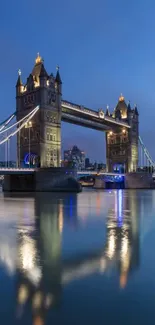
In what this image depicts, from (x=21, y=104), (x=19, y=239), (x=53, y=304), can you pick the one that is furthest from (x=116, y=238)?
(x=21, y=104)

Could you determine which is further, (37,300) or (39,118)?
(39,118)

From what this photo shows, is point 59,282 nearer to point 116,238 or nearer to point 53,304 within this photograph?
point 53,304

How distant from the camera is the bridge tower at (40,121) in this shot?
5331 centimetres

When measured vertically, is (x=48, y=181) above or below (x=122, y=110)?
below

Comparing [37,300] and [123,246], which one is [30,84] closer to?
[123,246]

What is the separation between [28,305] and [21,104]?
53.8 meters

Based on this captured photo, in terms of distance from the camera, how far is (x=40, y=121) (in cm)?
5334

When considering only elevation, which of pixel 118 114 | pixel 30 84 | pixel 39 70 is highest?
pixel 39 70

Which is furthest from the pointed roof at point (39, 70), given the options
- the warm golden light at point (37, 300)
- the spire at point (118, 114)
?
the warm golden light at point (37, 300)

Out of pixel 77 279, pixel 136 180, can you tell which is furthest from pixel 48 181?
pixel 77 279

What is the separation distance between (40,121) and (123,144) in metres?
34.8

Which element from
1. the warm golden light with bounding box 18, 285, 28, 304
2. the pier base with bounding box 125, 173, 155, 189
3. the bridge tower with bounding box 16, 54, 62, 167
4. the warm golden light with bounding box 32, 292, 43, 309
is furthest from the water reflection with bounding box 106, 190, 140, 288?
the pier base with bounding box 125, 173, 155, 189

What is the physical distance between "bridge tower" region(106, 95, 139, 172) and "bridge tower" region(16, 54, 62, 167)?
3043cm

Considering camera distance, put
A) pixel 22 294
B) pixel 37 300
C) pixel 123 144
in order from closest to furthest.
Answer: pixel 37 300 → pixel 22 294 → pixel 123 144
